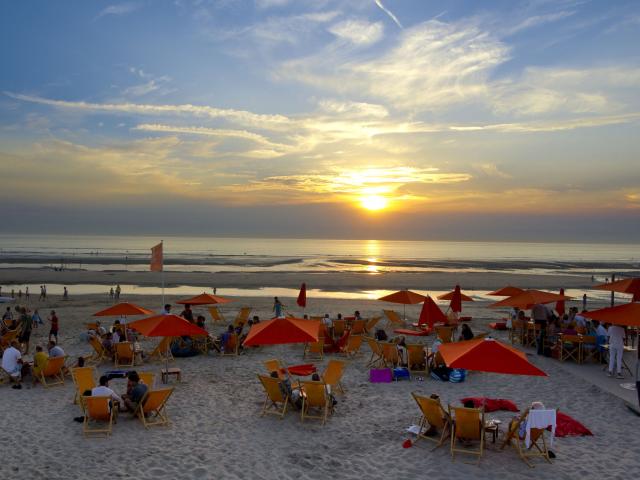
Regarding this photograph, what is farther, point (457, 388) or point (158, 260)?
point (158, 260)

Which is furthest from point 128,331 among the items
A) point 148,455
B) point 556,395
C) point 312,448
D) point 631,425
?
point 631,425

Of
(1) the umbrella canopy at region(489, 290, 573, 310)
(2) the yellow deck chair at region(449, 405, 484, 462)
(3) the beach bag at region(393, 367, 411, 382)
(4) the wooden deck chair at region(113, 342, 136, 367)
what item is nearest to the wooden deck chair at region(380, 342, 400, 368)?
(3) the beach bag at region(393, 367, 411, 382)

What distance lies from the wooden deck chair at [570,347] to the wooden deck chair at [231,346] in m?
8.78

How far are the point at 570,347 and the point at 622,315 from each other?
308cm

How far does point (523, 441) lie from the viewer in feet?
23.1

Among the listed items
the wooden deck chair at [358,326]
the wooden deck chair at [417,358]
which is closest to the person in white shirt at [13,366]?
the wooden deck chair at [417,358]

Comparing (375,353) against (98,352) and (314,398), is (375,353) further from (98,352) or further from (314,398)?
(98,352)

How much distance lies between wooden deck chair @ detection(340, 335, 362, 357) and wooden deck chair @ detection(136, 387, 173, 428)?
6.08 meters

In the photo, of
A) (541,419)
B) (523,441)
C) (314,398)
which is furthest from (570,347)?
(314,398)

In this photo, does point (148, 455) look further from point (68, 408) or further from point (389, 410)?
point (389, 410)

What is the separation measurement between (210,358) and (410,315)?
440 inches

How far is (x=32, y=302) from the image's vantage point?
2517cm

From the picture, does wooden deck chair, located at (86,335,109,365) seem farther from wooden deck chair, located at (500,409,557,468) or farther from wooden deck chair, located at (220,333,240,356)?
wooden deck chair, located at (500,409,557,468)

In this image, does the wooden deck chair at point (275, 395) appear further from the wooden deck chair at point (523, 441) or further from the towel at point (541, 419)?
the towel at point (541, 419)
